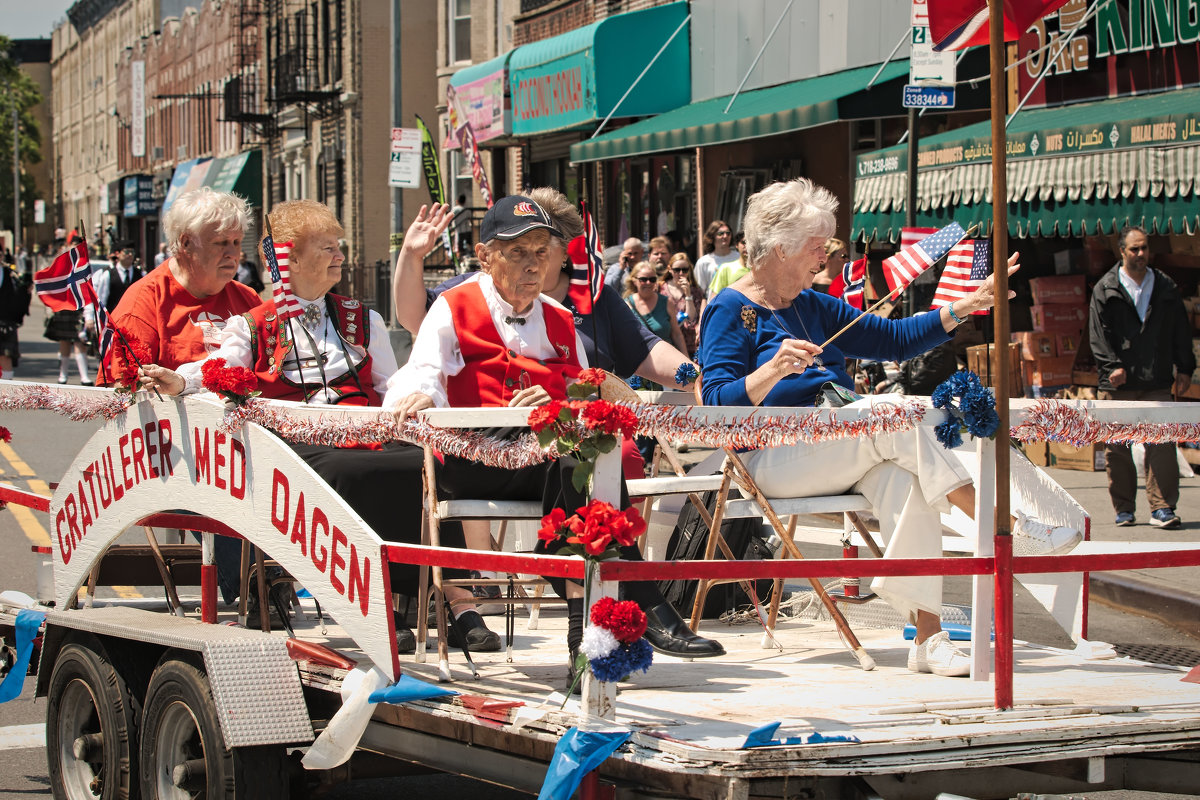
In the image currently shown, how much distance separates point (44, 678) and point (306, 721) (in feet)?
4.85

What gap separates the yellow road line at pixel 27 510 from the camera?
1041 centimetres

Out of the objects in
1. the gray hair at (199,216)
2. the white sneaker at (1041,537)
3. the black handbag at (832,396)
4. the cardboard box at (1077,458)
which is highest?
the gray hair at (199,216)

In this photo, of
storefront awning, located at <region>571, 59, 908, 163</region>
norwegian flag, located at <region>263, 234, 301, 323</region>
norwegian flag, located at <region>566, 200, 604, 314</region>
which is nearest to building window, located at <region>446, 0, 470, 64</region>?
storefront awning, located at <region>571, 59, 908, 163</region>

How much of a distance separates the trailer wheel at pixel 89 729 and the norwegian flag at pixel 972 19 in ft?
10.6

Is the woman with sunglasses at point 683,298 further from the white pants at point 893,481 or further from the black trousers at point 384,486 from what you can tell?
the black trousers at point 384,486

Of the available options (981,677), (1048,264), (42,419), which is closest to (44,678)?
(981,677)

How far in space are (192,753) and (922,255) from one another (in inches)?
116

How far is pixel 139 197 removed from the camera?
2475 inches

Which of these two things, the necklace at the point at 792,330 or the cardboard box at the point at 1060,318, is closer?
the necklace at the point at 792,330

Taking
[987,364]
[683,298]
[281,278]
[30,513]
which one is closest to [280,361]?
[281,278]

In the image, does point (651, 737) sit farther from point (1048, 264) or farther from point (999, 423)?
point (1048, 264)

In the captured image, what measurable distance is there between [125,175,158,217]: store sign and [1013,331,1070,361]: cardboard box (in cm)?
5412

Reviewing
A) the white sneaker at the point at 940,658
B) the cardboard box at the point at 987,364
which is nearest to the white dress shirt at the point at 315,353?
the white sneaker at the point at 940,658

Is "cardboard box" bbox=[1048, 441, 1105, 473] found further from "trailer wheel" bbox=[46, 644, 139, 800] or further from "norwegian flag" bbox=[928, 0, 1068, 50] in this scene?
"trailer wheel" bbox=[46, 644, 139, 800]
